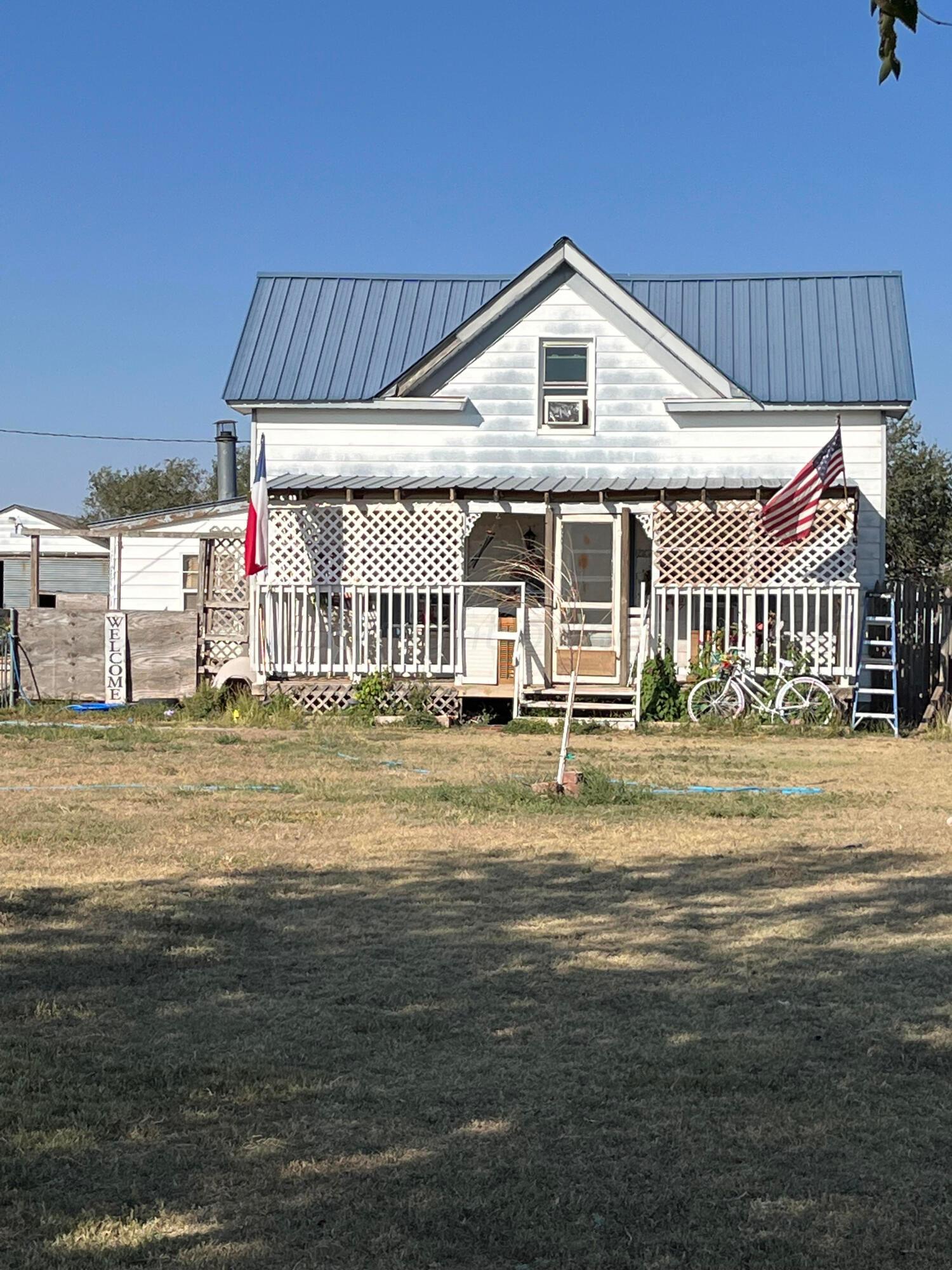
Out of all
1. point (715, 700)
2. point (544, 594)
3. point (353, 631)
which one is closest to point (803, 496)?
point (715, 700)

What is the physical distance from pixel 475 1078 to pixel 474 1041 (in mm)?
430

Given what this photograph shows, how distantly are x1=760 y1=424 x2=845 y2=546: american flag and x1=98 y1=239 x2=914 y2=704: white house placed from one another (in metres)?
0.84

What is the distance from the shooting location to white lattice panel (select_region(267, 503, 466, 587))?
66.2 feet

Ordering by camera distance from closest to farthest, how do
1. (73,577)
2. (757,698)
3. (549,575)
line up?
1. (757,698)
2. (549,575)
3. (73,577)

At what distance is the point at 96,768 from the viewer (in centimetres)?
1386

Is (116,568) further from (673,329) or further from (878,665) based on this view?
(878,665)

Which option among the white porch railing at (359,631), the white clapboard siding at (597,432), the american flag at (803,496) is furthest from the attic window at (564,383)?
the american flag at (803,496)

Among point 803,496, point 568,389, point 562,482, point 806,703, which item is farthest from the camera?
point 568,389

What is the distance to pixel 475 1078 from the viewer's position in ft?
16.3

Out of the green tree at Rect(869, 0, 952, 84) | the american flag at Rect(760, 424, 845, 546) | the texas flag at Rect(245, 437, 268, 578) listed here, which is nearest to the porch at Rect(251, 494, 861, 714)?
the texas flag at Rect(245, 437, 268, 578)

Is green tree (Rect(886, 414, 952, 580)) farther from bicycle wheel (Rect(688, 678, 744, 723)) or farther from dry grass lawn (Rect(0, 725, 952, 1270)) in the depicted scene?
dry grass lawn (Rect(0, 725, 952, 1270))

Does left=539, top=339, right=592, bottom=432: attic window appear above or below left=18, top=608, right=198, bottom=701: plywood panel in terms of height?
above

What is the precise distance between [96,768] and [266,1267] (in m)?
10.7

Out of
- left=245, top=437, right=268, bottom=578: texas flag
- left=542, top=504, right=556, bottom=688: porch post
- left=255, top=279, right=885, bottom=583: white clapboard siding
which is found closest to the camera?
left=245, top=437, right=268, bottom=578: texas flag
